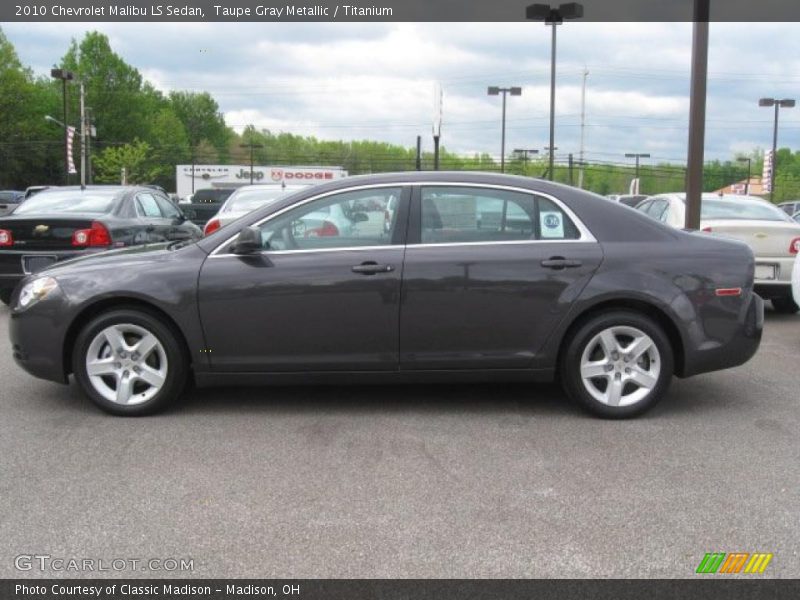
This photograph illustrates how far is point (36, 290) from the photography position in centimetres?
500

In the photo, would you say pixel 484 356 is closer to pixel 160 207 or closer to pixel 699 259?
pixel 699 259

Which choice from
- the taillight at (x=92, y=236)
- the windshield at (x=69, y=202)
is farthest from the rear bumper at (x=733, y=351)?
the windshield at (x=69, y=202)

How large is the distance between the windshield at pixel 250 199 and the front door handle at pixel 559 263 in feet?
19.7

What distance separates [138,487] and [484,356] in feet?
7.34

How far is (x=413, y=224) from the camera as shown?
4.97 m

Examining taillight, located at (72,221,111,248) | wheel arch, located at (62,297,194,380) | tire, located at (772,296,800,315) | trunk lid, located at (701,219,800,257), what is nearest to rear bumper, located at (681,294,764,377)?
wheel arch, located at (62,297,194,380)

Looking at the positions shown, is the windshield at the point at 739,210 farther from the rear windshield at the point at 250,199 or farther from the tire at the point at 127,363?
the tire at the point at 127,363

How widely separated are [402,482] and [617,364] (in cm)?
182

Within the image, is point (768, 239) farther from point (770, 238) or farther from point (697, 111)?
point (697, 111)

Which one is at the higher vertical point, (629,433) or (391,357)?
(391,357)

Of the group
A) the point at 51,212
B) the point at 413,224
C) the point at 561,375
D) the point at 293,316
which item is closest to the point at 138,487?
the point at 293,316

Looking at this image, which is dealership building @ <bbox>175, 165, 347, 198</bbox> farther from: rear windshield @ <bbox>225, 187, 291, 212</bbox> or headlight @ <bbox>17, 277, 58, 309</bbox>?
headlight @ <bbox>17, 277, 58, 309</bbox>

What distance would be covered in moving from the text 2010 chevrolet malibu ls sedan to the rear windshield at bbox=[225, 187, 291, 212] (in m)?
5.36

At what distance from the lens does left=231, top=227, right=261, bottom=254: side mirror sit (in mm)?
4840
